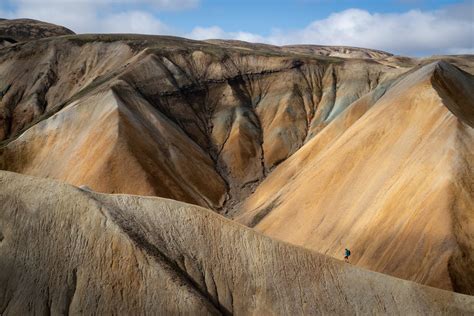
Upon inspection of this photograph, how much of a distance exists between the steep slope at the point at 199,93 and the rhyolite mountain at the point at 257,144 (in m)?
0.21

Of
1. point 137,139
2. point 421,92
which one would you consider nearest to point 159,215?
point 421,92

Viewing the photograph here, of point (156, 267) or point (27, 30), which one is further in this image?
point (27, 30)

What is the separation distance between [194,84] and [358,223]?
46.7m

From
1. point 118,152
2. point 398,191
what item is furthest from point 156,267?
point 118,152

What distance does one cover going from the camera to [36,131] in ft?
234

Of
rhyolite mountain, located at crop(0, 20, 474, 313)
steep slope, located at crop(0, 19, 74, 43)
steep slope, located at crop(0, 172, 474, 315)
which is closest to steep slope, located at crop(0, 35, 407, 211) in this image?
rhyolite mountain, located at crop(0, 20, 474, 313)

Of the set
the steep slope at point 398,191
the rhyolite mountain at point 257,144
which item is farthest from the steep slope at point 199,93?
the steep slope at point 398,191

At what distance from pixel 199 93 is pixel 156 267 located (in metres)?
61.8

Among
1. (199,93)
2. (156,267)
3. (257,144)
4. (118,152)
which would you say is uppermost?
(156,267)

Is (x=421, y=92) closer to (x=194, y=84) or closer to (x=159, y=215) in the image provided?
(x=159, y=215)

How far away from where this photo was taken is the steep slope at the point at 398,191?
113ft

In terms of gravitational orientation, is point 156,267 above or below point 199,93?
above

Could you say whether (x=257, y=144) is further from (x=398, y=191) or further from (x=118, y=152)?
(x=398, y=191)

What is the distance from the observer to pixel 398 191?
40.6m
